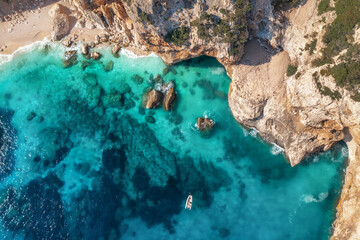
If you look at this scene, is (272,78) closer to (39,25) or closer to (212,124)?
(212,124)

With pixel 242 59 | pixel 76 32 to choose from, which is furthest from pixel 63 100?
pixel 242 59

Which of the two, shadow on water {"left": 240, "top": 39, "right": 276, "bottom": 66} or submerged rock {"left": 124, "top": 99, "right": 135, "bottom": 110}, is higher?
shadow on water {"left": 240, "top": 39, "right": 276, "bottom": 66}

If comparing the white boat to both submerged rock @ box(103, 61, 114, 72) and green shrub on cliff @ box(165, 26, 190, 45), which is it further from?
submerged rock @ box(103, 61, 114, 72)

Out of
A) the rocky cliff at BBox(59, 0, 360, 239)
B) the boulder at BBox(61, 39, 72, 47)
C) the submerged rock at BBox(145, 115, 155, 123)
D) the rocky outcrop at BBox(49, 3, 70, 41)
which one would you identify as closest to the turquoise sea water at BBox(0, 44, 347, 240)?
the submerged rock at BBox(145, 115, 155, 123)

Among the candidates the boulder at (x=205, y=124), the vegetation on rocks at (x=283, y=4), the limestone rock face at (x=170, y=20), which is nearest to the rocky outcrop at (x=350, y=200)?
the vegetation on rocks at (x=283, y=4)

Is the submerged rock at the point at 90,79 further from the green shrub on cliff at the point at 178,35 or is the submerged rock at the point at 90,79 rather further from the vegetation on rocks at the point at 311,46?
the vegetation on rocks at the point at 311,46

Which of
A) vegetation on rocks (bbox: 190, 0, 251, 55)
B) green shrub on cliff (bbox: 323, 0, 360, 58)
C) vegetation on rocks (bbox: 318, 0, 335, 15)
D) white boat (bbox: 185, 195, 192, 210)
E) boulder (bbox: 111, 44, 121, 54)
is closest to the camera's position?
green shrub on cliff (bbox: 323, 0, 360, 58)

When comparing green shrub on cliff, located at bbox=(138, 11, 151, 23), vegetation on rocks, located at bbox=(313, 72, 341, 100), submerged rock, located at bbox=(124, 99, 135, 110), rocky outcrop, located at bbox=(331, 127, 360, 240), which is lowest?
rocky outcrop, located at bbox=(331, 127, 360, 240)
